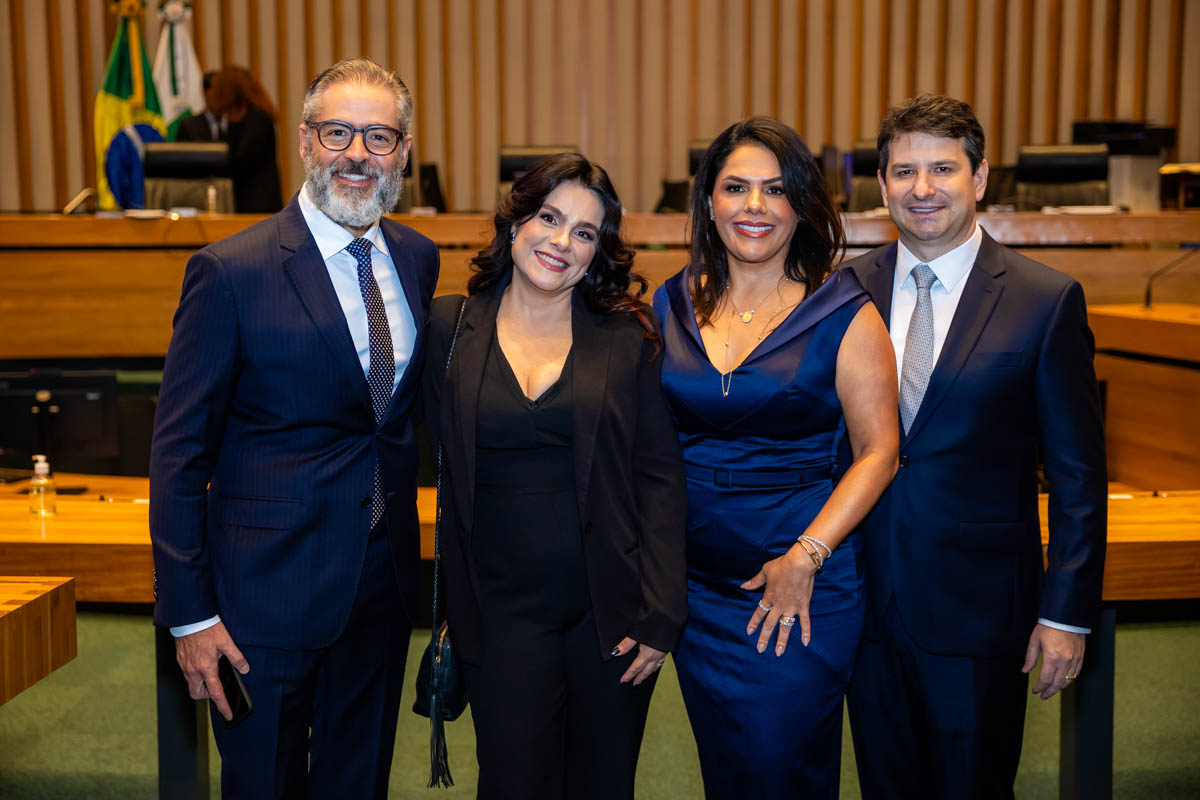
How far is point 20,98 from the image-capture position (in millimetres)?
8562

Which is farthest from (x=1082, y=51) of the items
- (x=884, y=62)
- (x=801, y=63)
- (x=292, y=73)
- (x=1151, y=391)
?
(x=292, y=73)

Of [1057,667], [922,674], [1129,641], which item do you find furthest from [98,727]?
[1129,641]

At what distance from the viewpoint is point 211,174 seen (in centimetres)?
639

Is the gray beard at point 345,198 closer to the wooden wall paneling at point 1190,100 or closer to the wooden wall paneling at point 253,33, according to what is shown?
the wooden wall paneling at point 253,33

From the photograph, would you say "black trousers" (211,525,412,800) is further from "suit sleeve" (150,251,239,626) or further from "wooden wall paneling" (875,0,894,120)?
"wooden wall paneling" (875,0,894,120)

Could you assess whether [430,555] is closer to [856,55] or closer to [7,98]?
[856,55]

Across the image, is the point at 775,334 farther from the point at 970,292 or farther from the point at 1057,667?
the point at 1057,667

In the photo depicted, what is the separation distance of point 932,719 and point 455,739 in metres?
1.71

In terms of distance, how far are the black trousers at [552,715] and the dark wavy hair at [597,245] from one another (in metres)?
0.55

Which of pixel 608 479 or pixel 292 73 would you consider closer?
pixel 608 479

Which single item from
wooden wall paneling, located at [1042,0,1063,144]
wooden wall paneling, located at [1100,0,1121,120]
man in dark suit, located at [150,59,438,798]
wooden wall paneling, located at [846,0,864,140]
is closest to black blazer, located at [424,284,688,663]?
man in dark suit, located at [150,59,438,798]

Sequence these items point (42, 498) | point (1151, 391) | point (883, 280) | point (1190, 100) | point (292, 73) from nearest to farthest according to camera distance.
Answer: point (883, 280), point (42, 498), point (1151, 391), point (292, 73), point (1190, 100)

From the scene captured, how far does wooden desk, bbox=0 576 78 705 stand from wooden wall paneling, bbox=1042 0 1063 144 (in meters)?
8.52

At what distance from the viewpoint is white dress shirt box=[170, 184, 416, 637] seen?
76.5 inches
